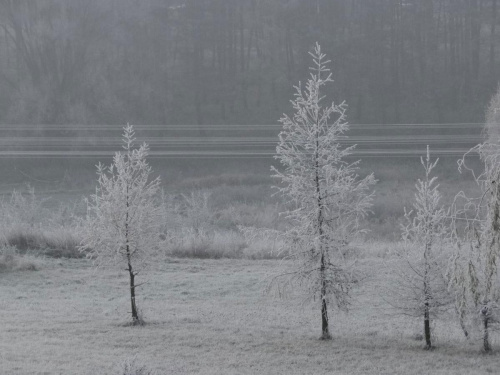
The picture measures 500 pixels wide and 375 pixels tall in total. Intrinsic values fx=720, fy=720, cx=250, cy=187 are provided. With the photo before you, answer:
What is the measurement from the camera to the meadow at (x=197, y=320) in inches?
614

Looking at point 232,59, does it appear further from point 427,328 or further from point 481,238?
point 481,238

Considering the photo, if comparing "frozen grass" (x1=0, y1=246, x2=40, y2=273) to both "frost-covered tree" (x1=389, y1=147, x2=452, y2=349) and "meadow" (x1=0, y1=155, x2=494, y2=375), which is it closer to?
"meadow" (x1=0, y1=155, x2=494, y2=375)

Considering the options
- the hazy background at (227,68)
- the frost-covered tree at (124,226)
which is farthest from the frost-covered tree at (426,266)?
the hazy background at (227,68)

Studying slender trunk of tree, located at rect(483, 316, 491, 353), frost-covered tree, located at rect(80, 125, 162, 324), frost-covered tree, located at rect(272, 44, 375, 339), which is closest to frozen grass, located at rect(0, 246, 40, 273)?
frost-covered tree, located at rect(80, 125, 162, 324)

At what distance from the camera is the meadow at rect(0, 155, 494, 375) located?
15.6 m

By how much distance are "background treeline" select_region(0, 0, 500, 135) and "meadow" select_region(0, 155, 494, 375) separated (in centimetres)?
2425

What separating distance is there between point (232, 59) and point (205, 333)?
48.0m

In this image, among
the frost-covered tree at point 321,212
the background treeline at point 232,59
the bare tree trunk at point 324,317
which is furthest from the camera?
the background treeline at point 232,59

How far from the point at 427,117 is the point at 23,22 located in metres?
35.1

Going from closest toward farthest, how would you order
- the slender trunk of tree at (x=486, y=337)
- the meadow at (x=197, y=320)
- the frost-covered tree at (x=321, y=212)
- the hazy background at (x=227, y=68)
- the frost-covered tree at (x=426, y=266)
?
1. the meadow at (x=197, y=320)
2. the slender trunk of tree at (x=486, y=337)
3. the frost-covered tree at (x=426, y=266)
4. the frost-covered tree at (x=321, y=212)
5. the hazy background at (x=227, y=68)

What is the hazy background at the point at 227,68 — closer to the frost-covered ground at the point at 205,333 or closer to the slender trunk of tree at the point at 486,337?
the frost-covered ground at the point at 205,333

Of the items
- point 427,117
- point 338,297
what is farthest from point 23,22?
point 338,297

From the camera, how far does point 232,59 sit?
63.7 meters

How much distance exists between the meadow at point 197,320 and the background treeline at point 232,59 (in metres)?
24.3
